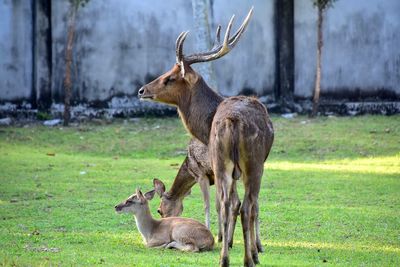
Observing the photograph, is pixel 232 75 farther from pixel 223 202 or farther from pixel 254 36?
pixel 223 202

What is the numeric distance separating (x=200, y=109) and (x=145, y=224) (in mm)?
1383

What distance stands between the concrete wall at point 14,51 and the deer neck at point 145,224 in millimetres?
10737

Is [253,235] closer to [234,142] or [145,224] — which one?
[234,142]

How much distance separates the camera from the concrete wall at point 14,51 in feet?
69.8

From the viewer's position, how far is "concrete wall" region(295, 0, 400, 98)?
70.6ft

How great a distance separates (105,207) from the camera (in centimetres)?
1347

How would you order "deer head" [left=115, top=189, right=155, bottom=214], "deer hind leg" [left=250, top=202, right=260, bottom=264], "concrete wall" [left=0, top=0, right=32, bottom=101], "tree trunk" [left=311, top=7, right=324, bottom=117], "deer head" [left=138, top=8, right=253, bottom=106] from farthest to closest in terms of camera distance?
"concrete wall" [left=0, top=0, right=32, bottom=101] < "tree trunk" [left=311, top=7, right=324, bottom=117] < "deer head" [left=115, top=189, right=155, bottom=214] < "deer head" [left=138, top=8, right=253, bottom=106] < "deer hind leg" [left=250, top=202, right=260, bottom=264]

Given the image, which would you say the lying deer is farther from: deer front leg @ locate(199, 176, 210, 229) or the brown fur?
deer front leg @ locate(199, 176, 210, 229)

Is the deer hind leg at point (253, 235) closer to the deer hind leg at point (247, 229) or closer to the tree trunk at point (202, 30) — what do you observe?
the deer hind leg at point (247, 229)

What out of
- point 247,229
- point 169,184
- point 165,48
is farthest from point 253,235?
point 165,48

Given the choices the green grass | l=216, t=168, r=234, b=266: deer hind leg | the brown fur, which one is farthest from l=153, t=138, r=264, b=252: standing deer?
l=216, t=168, r=234, b=266: deer hind leg

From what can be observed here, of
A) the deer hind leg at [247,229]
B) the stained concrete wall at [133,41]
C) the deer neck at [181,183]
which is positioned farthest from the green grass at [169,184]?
the stained concrete wall at [133,41]

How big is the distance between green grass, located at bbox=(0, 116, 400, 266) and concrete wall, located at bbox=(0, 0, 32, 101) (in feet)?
3.38

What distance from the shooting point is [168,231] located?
35.6 feet
